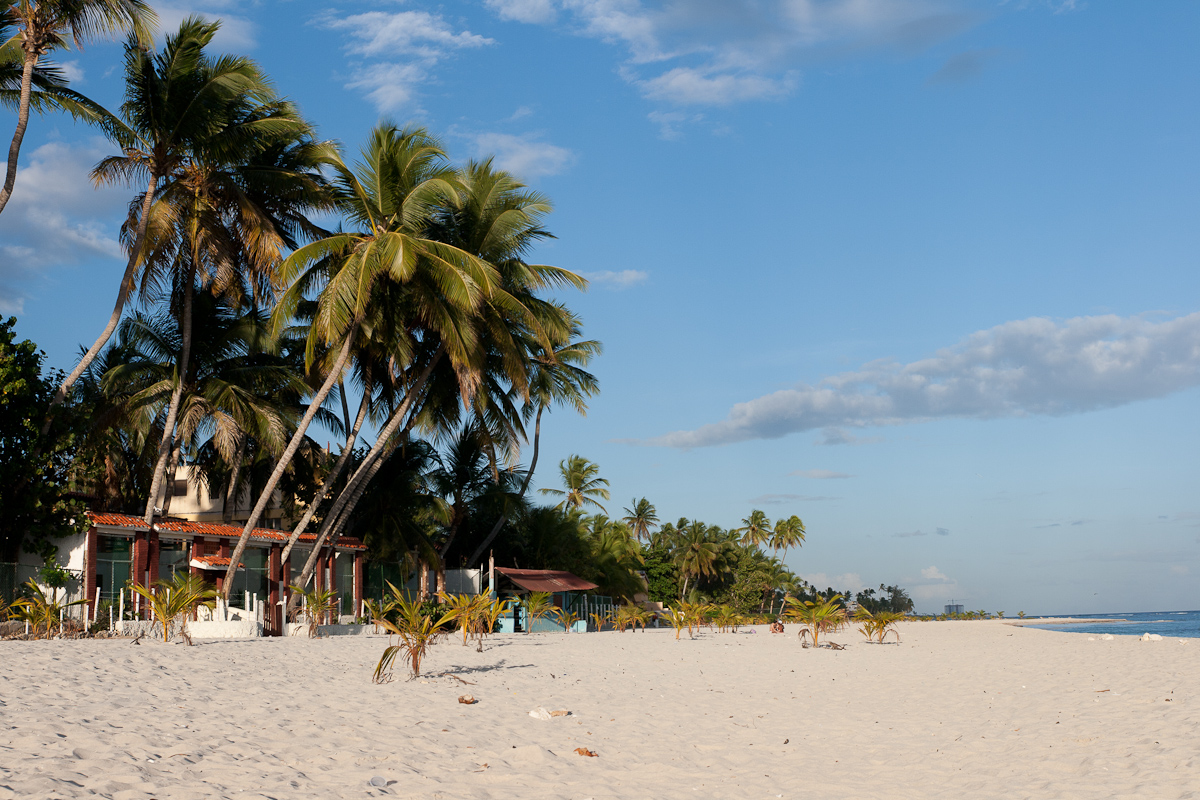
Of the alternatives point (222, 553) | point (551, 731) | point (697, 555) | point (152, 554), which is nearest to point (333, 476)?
point (222, 553)

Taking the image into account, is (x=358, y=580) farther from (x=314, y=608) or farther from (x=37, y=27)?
(x=37, y=27)

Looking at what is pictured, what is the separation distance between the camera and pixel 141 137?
17.8 meters

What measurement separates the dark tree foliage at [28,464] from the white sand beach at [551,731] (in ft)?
23.3

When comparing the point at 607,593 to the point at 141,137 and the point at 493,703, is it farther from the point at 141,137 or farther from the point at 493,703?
the point at 493,703

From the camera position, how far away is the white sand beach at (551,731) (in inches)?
190

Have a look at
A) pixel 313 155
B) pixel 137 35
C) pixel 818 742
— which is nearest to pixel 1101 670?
pixel 818 742

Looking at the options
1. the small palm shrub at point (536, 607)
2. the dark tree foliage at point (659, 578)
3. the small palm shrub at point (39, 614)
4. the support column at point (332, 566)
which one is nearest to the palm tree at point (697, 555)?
the dark tree foliage at point (659, 578)

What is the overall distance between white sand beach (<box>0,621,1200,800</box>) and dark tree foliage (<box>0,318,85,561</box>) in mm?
7117

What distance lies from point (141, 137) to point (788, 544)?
6618 centimetres

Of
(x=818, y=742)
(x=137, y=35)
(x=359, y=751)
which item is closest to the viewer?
(x=359, y=751)

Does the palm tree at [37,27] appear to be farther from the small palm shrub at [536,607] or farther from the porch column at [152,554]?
the small palm shrub at [536,607]

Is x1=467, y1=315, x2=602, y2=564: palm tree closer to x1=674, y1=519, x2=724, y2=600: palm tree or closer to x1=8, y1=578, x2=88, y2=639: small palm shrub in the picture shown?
x1=8, y1=578, x2=88, y2=639: small palm shrub

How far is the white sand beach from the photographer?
4.82 metres

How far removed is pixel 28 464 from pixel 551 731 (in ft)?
46.2
